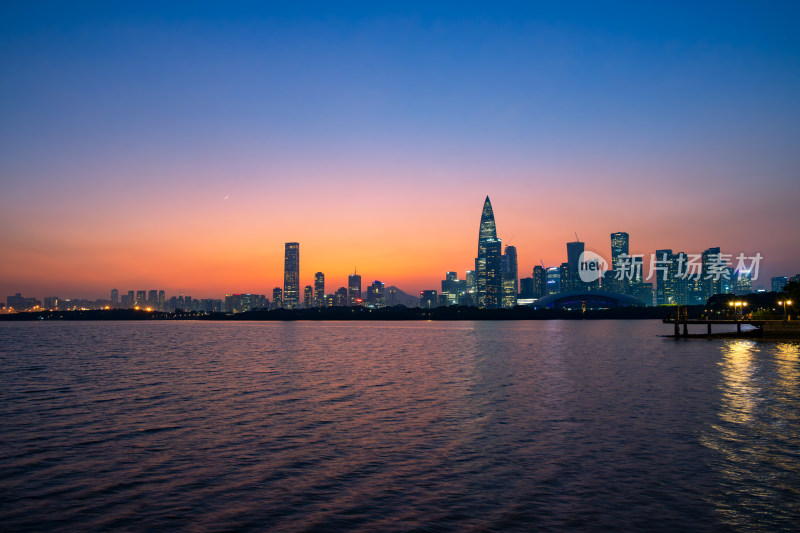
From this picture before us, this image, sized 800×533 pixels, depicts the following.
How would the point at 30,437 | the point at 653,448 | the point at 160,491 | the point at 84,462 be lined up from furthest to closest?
the point at 30,437, the point at 653,448, the point at 84,462, the point at 160,491

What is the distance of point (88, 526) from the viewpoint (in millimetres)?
14695

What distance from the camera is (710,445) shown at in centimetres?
2344

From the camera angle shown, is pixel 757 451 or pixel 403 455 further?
pixel 757 451

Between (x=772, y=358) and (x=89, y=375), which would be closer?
(x=89, y=375)

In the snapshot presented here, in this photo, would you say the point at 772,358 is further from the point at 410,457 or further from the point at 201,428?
the point at 201,428

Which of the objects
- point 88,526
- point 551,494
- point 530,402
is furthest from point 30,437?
point 530,402

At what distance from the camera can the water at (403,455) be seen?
15.4m

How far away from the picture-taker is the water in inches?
607

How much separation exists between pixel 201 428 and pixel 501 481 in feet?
53.3

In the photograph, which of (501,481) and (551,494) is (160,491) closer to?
(501,481)

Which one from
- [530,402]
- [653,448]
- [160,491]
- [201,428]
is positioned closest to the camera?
[160,491]

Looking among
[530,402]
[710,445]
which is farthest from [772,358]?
[710,445]

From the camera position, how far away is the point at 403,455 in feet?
72.5

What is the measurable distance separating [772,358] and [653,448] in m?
55.1
